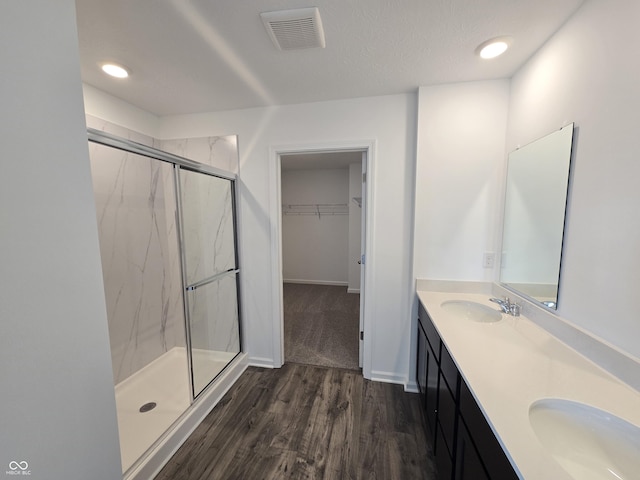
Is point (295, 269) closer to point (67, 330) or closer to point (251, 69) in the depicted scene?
point (251, 69)

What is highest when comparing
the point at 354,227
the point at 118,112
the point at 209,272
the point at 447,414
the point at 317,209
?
the point at 118,112

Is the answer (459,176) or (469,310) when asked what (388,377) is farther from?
(459,176)

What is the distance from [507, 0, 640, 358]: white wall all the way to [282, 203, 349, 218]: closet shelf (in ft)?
12.9

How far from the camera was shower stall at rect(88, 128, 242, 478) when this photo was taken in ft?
6.31

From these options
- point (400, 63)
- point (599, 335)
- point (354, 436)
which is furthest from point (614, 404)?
point (400, 63)

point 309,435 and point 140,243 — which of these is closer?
point 309,435

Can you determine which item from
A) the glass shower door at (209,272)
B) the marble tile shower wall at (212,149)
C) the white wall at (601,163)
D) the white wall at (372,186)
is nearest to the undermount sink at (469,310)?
the white wall at (372,186)

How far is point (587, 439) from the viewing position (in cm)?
85

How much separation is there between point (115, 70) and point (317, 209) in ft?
13.0

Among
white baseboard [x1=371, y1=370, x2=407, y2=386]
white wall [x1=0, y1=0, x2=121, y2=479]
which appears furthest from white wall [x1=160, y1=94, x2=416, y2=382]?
white wall [x1=0, y1=0, x2=121, y2=479]

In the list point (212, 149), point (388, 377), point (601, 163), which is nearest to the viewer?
point (601, 163)

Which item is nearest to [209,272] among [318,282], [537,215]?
[537,215]

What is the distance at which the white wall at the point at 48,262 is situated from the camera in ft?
2.13

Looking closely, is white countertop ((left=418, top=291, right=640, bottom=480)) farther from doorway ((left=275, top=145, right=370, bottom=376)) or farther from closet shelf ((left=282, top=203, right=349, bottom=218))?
closet shelf ((left=282, top=203, right=349, bottom=218))
